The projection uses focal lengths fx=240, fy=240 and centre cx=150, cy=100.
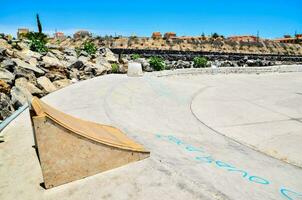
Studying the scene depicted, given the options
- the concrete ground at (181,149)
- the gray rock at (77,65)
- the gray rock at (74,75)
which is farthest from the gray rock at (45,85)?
the gray rock at (77,65)

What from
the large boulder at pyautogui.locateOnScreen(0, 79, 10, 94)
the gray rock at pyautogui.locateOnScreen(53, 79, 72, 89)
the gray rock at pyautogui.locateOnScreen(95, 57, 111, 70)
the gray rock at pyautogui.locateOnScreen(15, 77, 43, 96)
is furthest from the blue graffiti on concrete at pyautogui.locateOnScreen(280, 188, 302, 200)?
the gray rock at pyautogui.locateOnScreen(95, 57, 111, 70)

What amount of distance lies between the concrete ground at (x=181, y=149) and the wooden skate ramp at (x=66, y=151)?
0.21 meters

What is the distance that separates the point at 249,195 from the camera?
4645 millimetres

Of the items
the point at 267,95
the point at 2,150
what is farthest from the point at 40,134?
the point at 267,95

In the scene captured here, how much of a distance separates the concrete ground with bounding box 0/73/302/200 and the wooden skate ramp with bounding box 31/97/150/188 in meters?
0.21

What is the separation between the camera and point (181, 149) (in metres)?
7.15

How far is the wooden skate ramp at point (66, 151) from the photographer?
459 centimetres

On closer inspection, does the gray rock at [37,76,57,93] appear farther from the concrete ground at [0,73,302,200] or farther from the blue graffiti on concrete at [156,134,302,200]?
the blue graffiti on concrete at [156,134,302,200]

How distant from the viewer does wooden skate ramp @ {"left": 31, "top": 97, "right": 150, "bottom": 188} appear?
15.0 ft

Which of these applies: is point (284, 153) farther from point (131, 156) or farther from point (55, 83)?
point (55, 83)

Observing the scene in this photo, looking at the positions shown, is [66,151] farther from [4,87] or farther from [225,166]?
[4,87]

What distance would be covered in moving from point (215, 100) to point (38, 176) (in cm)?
1234

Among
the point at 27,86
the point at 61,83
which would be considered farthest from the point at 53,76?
the point at 27,86

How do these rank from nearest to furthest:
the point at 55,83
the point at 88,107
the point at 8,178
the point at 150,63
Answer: the point at 8,178, the point at 88,107, the point at 55,83, the point at 150,63
